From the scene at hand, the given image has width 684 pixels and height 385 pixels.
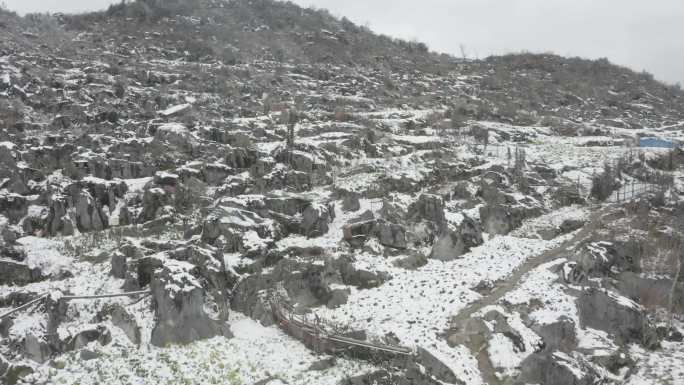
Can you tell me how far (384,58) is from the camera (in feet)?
259

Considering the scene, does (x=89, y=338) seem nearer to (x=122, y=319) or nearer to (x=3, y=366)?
(x=122, y=319)

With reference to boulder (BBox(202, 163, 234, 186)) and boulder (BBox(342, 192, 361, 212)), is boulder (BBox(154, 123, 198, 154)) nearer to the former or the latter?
boulder (BBox(202, 163, 234, 186))

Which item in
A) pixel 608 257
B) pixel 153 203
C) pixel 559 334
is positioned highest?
pixel 153 203

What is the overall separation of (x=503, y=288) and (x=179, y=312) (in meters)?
13.3

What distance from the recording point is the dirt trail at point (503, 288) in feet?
49.3

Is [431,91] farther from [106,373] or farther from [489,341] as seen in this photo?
[106,373]

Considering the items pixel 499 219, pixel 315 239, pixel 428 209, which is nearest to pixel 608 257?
pixel 499 219

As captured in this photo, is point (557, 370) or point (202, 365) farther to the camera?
point (202, 365)

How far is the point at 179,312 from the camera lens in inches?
645

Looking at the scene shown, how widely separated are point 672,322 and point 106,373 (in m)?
20.2

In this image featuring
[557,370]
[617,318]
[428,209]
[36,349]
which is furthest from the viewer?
[428,209]

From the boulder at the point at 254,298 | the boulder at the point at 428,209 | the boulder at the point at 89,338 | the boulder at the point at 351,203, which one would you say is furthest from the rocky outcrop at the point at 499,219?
the boulder at the point at 89,338

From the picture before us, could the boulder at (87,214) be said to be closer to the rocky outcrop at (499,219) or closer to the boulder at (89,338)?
the boulder at (89,338)

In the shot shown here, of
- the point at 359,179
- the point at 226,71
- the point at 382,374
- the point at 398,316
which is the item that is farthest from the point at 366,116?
the point at 382,374
